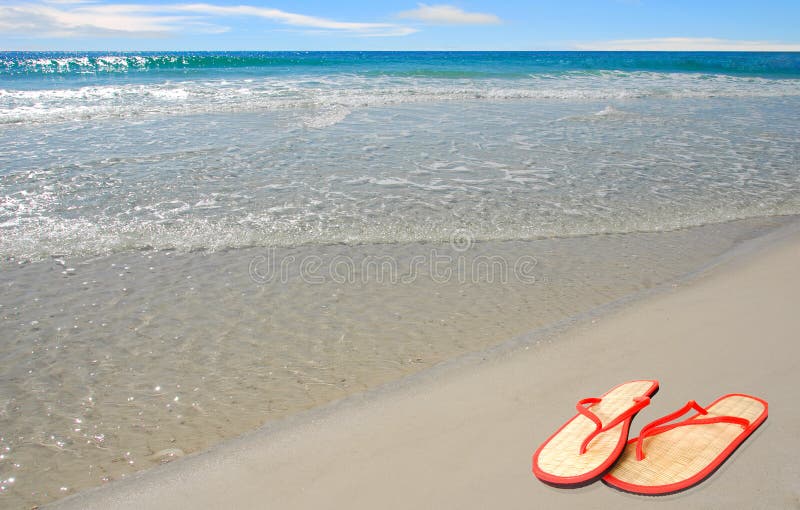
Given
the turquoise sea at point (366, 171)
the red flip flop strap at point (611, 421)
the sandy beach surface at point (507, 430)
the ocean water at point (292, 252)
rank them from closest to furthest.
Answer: the sandy beach surface at point (507, 430) → the red flip flop strap at point (611, 421) → the ocean water at point (292, 252) → the turquoise sea at point (366, 171)

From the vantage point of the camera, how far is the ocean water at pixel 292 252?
12.2ft

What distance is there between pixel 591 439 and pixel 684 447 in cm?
48

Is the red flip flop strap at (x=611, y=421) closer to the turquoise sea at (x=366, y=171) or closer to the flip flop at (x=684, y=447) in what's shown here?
the flip flop at (x=684, y=447)

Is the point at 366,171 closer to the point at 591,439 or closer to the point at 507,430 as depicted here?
the point at 507,430

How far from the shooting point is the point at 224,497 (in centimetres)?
279

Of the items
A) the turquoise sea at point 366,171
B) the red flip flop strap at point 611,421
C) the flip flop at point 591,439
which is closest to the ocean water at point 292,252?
the turquoise sea at point 366,171

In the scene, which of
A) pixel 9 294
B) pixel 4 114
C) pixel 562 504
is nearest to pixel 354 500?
pixel 562 504

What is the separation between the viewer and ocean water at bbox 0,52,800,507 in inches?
146

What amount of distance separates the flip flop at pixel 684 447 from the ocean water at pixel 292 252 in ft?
5.18

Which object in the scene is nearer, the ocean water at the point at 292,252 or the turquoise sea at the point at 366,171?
the ocean water at the point at 292,252

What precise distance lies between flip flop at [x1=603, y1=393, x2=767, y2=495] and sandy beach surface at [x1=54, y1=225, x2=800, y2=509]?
0.20 ft

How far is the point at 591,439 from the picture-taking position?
2961 millimetres

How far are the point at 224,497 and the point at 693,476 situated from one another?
239 cm

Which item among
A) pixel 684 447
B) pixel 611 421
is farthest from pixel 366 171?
pixel 684 447
